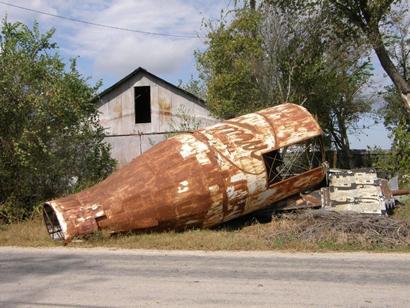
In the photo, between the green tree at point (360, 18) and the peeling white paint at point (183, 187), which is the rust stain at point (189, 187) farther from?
the green tree at point (360, 18)

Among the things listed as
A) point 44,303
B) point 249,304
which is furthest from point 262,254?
point 44,303

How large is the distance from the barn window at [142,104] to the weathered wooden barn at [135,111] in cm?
12

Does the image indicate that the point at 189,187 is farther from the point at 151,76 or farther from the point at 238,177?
the point at 151,76

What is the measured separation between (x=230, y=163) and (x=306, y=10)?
10.2 meters

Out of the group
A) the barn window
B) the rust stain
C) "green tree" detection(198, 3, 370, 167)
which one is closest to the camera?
the rust stain

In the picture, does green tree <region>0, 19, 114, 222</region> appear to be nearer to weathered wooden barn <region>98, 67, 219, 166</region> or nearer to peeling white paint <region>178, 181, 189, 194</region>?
peeling white paint <region>178, 181, 189, 194</region>

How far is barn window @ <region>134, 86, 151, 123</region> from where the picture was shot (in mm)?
27703

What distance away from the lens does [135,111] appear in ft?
90.6

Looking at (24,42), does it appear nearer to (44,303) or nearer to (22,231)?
(22,231)

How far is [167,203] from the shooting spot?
1149cm

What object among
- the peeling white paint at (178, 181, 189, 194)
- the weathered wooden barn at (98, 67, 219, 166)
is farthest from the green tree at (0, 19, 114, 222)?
the weathered wooden barn at (98, 67, 219, 166)

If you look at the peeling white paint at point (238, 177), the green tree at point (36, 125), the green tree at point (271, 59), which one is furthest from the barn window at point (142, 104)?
the peeling white paint at point (238, 177)

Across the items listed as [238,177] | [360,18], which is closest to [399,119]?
Answer: [360,18]

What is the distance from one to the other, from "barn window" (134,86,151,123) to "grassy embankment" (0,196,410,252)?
1607 centimetres
